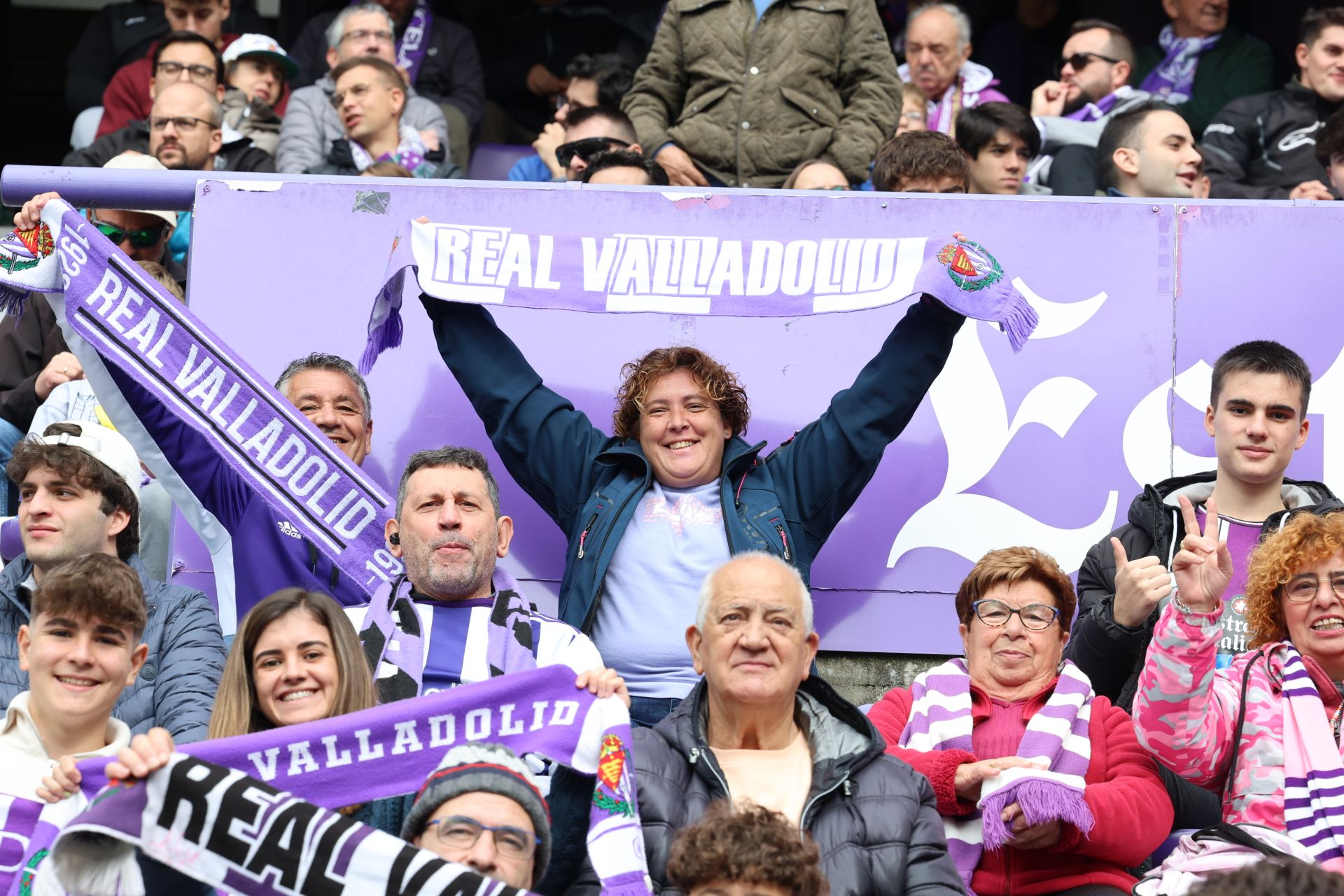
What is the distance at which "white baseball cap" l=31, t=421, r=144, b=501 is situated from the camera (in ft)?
19.0

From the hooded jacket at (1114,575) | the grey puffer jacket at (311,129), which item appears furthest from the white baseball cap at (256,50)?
the hooded jacket at (1114,575)

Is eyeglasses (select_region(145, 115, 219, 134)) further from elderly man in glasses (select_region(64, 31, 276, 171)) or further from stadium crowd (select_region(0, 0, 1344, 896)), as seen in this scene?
elderly man in glasses (select_region(64, 31, 276, 171))

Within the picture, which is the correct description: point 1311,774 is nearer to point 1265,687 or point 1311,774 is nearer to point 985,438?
point 1265,687

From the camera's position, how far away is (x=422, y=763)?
4168 mm

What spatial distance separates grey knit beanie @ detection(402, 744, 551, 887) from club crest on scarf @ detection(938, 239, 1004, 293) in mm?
2497

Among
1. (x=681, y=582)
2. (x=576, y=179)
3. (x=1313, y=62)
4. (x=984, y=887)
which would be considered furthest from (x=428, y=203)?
(x=1313, y=62)

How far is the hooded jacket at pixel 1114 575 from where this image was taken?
16.8 ft

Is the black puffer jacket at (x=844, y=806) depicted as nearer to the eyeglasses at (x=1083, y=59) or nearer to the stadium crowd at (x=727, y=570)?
the stadium crowd at (x=727, y=570)

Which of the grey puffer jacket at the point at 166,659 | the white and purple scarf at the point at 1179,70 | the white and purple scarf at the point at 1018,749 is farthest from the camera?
the white and purple scarf at the point at 1179,70

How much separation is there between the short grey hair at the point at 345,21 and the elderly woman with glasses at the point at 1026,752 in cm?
535

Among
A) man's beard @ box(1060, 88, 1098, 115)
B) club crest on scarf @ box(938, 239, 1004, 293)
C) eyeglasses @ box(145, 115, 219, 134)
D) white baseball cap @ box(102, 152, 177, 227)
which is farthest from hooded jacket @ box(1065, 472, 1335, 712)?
eyeglasses @ box(145, 115, 219, 134)

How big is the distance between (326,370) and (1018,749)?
265 centimetres

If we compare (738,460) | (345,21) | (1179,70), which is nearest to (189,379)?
(738,460)

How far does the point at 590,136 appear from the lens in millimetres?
7992
